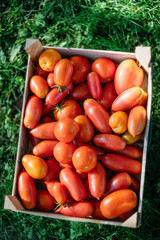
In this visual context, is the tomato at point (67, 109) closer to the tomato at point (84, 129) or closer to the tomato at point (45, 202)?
the tomato at point (84, 129)

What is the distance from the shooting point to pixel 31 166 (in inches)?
51.7

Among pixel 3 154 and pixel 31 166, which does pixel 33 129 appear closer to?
pixel 31 166

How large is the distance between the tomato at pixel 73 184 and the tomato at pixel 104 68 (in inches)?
21.6

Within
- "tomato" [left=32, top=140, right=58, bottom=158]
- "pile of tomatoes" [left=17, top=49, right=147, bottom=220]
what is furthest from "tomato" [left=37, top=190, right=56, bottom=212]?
"tomato" [left=32, top=140, right=58, bottom=158]

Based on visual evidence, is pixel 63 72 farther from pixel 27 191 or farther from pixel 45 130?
pixel 27 191

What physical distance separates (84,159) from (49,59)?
59 centimetres

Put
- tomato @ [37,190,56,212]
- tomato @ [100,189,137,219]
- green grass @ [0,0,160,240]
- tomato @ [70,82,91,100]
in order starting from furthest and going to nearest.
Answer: green grass @ [0,0,160,240] → tomato @ [70,82,91,100] → tomato @ [37,190,56,212] → tomato @ [100,189,137,219]

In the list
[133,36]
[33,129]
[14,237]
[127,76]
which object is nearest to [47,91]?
[33,129]

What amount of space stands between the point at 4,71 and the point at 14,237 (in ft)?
4.02

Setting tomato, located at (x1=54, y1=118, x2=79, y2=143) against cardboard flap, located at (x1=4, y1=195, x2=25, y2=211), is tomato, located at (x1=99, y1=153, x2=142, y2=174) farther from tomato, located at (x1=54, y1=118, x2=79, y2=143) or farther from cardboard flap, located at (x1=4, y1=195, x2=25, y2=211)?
cardboard flap, located at (x1=4, y1=195, x2=25, y2=211)

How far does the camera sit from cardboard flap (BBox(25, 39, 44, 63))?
140cm

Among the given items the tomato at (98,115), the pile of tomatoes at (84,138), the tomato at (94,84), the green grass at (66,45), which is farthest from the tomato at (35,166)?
Result: the green grass at (66,45)

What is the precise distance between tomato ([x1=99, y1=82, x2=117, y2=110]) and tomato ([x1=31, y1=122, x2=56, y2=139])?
0.30m

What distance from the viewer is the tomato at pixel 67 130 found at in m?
1.25
